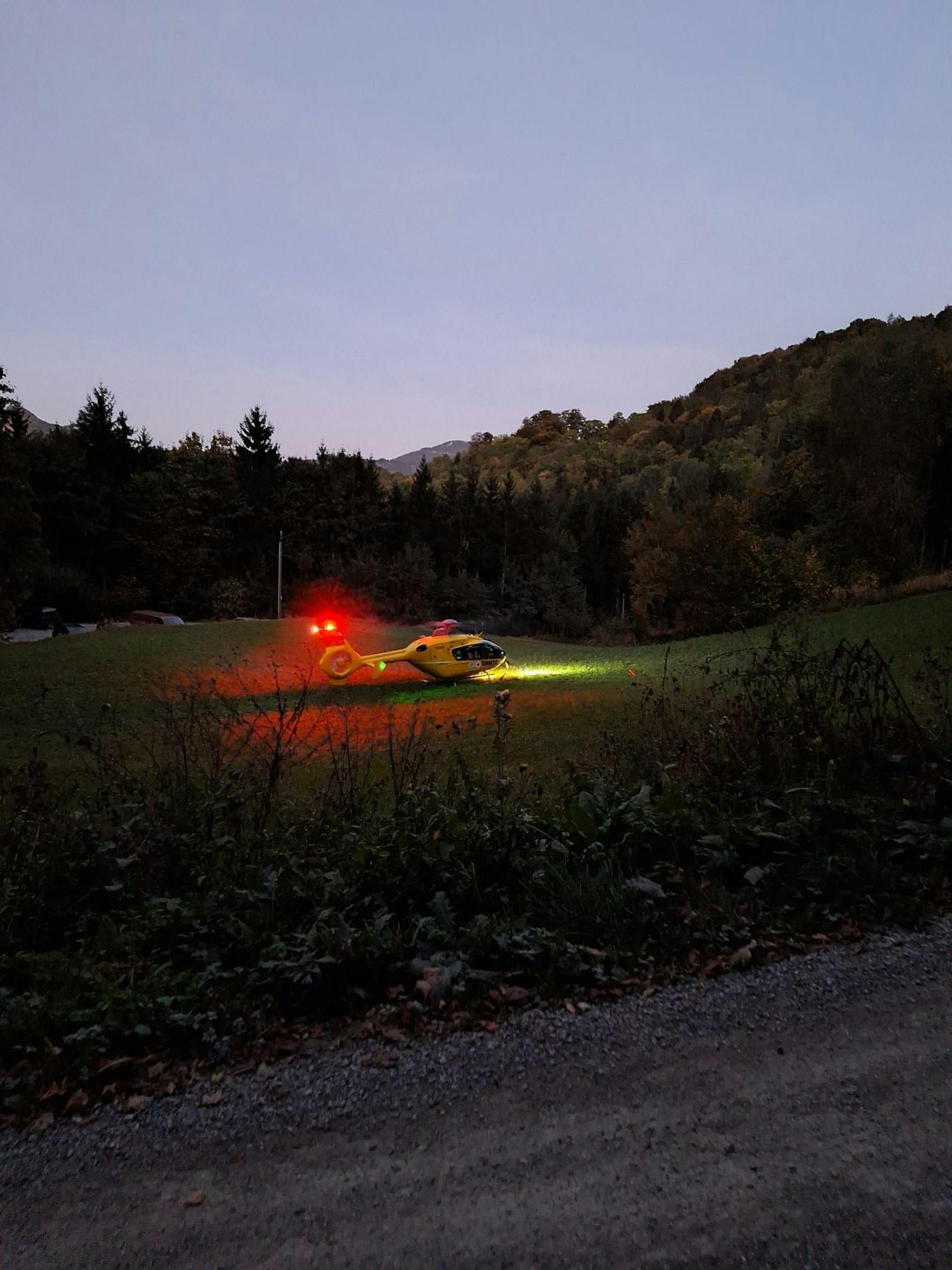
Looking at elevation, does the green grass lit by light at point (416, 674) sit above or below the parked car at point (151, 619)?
below

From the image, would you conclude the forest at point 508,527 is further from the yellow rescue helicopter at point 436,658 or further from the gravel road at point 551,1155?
the gravel road at point 551,1155

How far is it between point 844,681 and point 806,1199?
170 inches

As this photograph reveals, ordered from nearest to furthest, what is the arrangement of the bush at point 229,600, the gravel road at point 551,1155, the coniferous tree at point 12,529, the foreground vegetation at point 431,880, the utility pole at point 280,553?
the gravel road at point 551,1155
the foreground vegetation at point 431,880
the coniferous tree at point 12,529
the bush at point 229,600
the utility pole at point 280,553

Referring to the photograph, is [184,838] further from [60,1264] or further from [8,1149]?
[60,1264]

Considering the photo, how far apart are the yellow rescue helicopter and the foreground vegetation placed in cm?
1023

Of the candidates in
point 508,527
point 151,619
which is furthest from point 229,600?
point 508,527

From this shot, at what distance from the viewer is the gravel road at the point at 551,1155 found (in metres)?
1.94

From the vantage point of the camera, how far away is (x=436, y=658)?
1656 centimetres

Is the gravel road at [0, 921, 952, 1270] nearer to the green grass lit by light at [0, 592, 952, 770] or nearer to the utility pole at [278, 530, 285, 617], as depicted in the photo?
the green grass lit by light at [0, 592, 952, 770]

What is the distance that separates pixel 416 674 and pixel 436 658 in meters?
1.60

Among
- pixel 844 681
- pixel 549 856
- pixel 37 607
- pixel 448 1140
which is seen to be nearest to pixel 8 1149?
pixel 448 1140

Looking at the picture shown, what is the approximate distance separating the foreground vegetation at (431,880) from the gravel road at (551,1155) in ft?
1.06

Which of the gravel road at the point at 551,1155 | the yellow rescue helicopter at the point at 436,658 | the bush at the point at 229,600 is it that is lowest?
the gravel road at the point at 551,1155

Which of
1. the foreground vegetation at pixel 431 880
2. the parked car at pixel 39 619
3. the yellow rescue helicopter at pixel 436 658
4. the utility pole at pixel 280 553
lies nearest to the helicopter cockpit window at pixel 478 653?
the yellow rescue helicopter at pixel 436 658
